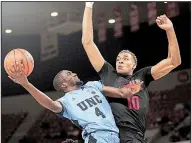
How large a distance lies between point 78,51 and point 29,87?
3.73 ft

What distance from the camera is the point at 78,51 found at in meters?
3.83

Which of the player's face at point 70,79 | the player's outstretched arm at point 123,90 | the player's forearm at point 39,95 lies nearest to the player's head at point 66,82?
the player's face at point 70,79

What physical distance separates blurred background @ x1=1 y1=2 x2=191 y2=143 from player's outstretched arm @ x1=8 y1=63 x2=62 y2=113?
0.70 m

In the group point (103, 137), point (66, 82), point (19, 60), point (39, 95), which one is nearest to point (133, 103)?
point (103, 137)

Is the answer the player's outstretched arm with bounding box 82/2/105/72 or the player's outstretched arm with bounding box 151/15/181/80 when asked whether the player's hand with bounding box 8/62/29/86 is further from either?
the player's outstretched arm with bounding box 151/15/181/80

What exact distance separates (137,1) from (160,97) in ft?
2.71

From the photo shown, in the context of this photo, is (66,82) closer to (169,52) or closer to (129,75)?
(129,75)

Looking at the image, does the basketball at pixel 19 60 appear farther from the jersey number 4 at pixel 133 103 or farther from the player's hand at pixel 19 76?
the jersey number 4 at pixel 133 103

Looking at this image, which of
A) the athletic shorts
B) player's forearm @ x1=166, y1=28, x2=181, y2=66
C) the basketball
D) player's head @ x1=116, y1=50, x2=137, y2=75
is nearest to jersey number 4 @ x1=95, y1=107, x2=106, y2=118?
the athletic shorts

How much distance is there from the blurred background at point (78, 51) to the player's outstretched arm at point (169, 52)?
1.13ft

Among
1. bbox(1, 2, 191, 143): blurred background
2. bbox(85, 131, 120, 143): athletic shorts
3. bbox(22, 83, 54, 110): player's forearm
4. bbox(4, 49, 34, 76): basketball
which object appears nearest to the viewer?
bbox(22, 83, 54, 110): player's forearm

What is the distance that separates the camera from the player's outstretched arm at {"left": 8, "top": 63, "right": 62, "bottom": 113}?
105 inches

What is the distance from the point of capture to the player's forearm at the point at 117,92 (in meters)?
2.92

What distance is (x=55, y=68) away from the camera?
3812mm
